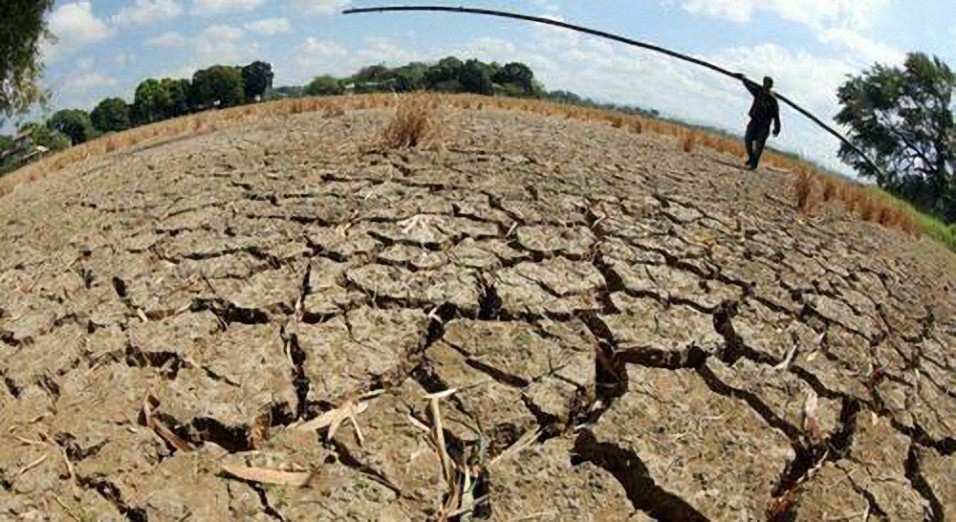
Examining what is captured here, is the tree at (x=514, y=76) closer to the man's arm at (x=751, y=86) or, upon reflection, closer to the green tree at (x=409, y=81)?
the green tree at (x=409, y=81)

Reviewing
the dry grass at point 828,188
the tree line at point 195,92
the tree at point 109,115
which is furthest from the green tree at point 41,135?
the tree at point 109,115

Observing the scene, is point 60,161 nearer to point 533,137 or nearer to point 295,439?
point 533,137

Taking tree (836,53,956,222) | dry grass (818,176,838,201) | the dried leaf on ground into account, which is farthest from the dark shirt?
tree (836,53,956,222)

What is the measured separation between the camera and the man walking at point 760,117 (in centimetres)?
684

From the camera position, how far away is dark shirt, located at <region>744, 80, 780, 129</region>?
22.4 ft

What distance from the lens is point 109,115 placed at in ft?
181

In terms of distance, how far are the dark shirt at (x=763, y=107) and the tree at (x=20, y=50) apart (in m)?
9.54

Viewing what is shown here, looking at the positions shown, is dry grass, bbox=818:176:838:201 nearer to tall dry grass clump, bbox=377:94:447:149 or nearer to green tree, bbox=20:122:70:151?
tall dry grass clump, bbox=377:94:447:149

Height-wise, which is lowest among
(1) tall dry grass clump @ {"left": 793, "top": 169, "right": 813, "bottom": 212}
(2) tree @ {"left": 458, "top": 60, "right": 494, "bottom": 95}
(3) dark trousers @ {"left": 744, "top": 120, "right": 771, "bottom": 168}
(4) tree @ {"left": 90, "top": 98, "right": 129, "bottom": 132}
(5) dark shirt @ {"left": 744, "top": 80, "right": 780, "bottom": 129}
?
(4) tree @ {"left": 90, "top": 98, "right": 129, "bottom": 132}

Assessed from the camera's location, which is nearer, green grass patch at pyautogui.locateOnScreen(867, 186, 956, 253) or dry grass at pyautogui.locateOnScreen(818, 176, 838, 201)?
dry grass at pyautogui.locateOnScreen(818, 176, 838, 201)

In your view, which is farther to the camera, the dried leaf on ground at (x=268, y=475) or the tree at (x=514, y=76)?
the tree at (x=514, y=76)

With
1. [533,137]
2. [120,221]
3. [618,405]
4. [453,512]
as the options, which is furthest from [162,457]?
[533,137]

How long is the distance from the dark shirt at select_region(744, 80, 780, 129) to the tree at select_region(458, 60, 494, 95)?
24015 millimetres

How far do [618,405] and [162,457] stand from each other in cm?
134
